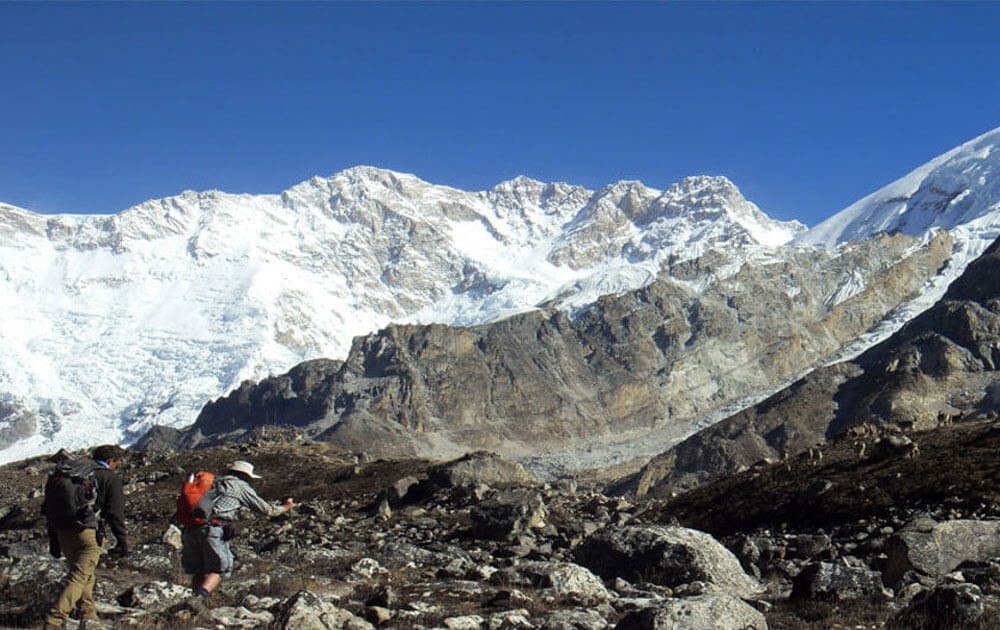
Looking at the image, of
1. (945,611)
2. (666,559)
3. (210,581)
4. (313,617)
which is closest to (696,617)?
(945,611)

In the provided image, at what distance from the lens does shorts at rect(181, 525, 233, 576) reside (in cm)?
1595

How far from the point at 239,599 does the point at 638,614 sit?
7.01 metres

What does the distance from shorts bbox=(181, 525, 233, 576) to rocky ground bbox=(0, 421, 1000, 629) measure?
0.55 m

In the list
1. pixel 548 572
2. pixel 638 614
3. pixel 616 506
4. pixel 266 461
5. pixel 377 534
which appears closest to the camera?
pixel 638 614

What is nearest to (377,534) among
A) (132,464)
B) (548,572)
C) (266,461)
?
(548,572)

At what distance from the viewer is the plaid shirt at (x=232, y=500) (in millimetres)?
16062

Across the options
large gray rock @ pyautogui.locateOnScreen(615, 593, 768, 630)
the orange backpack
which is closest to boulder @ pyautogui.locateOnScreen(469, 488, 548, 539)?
the orange backpack

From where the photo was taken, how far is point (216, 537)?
16.0 m

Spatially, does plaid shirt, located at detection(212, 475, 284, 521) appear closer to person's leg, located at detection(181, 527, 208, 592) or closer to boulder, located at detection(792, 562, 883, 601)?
person's leg, located at detection(181, 527, 208, 592)

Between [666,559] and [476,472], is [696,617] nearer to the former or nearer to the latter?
[666,559]

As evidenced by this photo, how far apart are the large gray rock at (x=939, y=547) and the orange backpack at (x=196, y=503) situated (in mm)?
11800

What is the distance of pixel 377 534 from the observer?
28.3 meters

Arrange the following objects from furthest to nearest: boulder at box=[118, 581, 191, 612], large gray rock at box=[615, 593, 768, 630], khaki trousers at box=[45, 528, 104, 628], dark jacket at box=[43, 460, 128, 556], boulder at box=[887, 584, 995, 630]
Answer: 1. boulder at box=[118, 581, 191, 612]
2. dark jacket at box=[43, 460, 128, 556]
3. khaki trousers at box=[45, 528, 104, 628]
4. boulder at box=[887, 584, 995, 630]
5. large gray rock at box=[615, 593, 768, 630]

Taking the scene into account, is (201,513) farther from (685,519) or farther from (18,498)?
(18,498)
